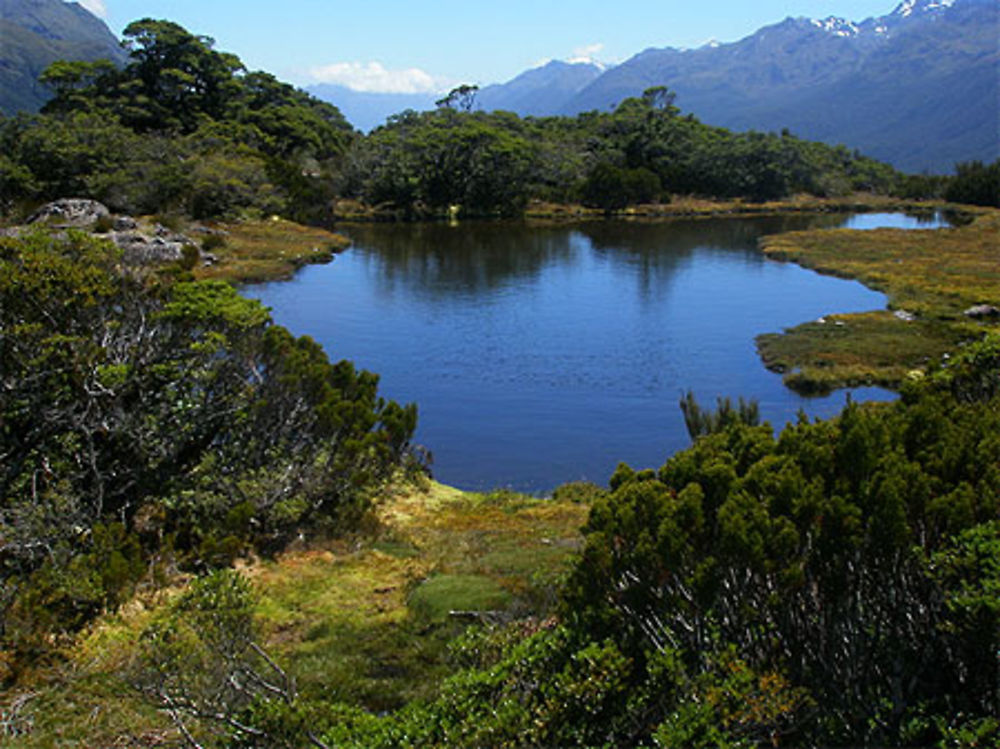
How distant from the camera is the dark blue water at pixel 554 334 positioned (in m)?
26.8

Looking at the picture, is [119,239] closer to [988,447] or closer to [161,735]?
[161,735]

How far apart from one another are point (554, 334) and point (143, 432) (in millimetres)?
27808

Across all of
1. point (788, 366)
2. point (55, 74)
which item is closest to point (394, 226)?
point (55, 74)

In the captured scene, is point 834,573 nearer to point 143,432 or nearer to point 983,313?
point 143,432

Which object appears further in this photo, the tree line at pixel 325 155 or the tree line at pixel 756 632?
the tree line at pixel 325 155

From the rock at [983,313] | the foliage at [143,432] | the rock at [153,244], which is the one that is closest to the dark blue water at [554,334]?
the rock at [153,244]

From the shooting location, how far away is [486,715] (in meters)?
7.25

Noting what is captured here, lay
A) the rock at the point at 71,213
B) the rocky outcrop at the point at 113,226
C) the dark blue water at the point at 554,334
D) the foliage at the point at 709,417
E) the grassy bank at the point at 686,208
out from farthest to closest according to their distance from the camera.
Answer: the grassy bank at the point at 686,208
the rock at the point at 71,213
the rocky outcrop at the point at 113,226
the dark blue water at the point at 554,334
the foliage at the point at 709,417

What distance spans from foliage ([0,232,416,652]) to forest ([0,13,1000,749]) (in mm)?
53

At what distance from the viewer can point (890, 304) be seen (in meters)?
46.4

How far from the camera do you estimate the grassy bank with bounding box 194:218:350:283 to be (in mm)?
51984

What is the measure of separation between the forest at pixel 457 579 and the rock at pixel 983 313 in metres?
21.9

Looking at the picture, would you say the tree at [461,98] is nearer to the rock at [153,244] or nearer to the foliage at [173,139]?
the foliage at [173,139]

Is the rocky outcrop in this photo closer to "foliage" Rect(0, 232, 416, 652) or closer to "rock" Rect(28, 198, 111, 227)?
"rock" Rect(28, 198, 111, 227)
